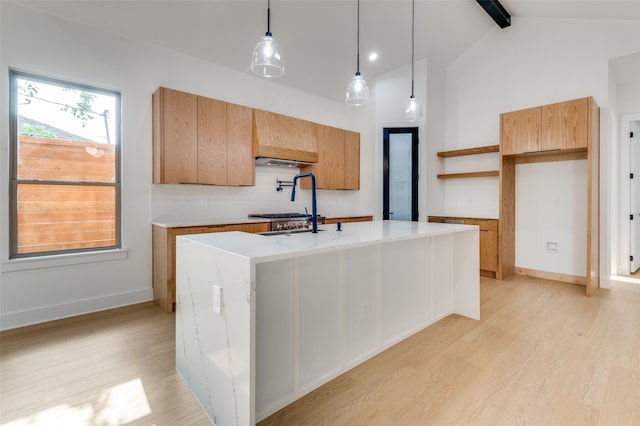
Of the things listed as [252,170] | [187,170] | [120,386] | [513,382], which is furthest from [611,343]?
[187,170]

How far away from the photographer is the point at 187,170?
11.5 ft

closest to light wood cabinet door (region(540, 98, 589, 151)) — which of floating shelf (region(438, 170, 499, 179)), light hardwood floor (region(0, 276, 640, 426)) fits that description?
floating shelf (region(438, 170, 499, 179))

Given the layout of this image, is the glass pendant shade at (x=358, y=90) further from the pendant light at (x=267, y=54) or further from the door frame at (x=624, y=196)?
the door frame at (x=624, y=196)

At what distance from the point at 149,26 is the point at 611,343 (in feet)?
17.3

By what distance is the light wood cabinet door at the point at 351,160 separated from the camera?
210 inches

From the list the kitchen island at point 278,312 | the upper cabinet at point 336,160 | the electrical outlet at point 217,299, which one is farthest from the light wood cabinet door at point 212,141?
the electrical outlet at point 217,299

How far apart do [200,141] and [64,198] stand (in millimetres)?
1463

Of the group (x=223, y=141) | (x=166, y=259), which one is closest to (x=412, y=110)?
(x=223, y=141)

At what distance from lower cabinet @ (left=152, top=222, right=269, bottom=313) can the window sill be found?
364 mm

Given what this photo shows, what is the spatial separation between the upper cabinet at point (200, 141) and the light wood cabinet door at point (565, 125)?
387 cm

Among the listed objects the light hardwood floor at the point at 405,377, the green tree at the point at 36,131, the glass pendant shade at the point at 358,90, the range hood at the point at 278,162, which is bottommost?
the light hardwood floor at the point at 405,377

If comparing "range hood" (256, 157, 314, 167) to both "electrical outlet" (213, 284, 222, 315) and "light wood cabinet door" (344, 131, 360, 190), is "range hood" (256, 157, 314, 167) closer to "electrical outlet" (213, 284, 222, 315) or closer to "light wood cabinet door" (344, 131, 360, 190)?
"light wood cabinet door" (344, 131, 360, 190)

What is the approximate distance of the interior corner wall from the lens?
154 inches

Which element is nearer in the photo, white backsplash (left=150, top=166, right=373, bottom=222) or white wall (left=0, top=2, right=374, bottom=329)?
white wall (left=0, top=2, right=374, bottom=329)
